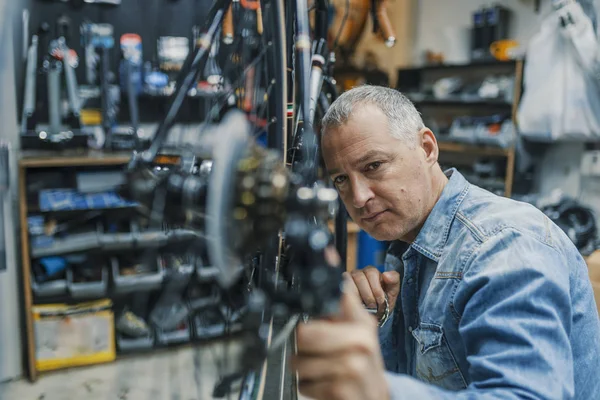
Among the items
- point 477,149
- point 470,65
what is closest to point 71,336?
point 477,149

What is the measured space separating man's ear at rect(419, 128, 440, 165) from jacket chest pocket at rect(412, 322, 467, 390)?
344 millimetres

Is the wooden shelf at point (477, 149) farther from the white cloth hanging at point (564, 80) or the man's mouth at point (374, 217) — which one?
the man's mouth at point (374, 217)

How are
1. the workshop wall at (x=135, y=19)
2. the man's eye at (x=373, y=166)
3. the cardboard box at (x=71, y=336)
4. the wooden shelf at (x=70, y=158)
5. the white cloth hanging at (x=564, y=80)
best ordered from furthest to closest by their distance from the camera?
the white cloth hanging at (x=564, y=80)
the workshop wall at (x=135, y=19)
the cardboard box at (x=71, y=336)
the wooden shelf at (x=70, y=158)
the man's eye at (x=373, y=166)

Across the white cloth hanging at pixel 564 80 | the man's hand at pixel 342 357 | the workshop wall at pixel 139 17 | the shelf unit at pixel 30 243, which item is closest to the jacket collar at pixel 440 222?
the man's hand at pixel 342 357

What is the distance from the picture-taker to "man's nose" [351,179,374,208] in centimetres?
89

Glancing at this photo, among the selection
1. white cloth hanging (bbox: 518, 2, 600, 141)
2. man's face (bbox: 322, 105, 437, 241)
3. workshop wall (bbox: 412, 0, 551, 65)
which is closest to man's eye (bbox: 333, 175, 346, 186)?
man's face (bbox: 322, 105, 437, 241)

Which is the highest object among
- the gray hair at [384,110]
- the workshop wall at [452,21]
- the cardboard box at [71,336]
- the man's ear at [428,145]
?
the workshop wall at [452,21]

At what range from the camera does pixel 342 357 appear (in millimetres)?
401

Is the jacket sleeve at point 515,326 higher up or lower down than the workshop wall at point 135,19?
lower down

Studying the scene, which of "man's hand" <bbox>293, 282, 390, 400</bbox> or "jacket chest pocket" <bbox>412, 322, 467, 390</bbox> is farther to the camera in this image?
"jacket chest pocket" <bbox>412, 322, 467, 390</bbox>

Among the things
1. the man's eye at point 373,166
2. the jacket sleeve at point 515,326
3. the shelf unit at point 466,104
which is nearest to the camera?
the jacket sleeve at point 515,326

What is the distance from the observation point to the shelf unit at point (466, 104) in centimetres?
302

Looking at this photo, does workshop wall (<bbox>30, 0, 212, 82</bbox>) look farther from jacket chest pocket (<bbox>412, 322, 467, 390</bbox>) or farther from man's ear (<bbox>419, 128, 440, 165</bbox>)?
jacket chest pocket (<bbox>412, 322, 467, 390</bbox>)

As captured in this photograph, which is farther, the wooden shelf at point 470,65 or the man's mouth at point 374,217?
the wooden shelf at point 470,65
